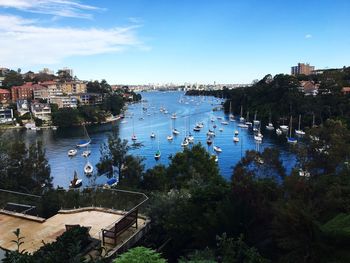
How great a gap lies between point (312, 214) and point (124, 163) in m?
16.8

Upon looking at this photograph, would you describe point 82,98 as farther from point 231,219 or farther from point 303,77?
Result: point 231,219

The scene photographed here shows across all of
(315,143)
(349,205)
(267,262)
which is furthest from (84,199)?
(315,143)

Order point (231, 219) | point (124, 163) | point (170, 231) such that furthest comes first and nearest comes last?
1. point (124, 163)
2. point (170, 231)
3. point (231, 219)

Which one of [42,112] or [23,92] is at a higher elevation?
[23,92]

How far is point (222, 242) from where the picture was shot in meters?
6.56

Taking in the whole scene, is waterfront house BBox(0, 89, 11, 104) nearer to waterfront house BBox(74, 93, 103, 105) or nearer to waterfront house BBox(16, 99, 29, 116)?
waterfront house BBox(16, 99, 29, 116)

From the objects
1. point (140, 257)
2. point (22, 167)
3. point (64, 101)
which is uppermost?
point (140, 257)

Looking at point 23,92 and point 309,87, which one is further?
point 23,92

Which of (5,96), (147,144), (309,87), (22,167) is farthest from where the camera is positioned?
(5,96)

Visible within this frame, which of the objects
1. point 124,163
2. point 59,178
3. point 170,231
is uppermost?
point 170,231

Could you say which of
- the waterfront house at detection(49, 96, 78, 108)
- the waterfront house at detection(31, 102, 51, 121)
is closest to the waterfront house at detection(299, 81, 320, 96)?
the waterfront house at detection(49, 96, 78, 108)

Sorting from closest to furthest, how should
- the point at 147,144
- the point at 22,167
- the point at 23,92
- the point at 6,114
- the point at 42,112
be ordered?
the point at 22,167, the point at 147,144, the point at 42,112, the point at 6,114, the point at 23,92

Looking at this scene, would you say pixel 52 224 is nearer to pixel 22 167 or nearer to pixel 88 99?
pixel 22 167

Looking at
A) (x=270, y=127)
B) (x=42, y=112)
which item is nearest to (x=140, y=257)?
(x=270, y=127)
